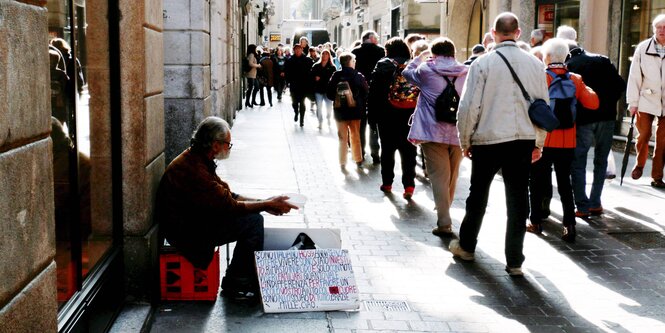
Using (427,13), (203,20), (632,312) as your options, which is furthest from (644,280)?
(427,13)

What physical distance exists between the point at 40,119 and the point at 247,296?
9.63ft

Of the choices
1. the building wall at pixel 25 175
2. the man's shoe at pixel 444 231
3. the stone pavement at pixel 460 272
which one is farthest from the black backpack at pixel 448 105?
the building wall at pixel 25 175

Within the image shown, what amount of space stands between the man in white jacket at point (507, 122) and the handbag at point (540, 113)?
31 mm

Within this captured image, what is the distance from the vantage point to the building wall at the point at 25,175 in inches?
102

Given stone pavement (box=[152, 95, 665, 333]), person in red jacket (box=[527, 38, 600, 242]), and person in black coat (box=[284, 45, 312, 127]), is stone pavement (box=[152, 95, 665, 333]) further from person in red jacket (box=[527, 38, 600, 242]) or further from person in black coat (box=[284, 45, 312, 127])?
person in black coat (box=[284, 45, 312, 127])

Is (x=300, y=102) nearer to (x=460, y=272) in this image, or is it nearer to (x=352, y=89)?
(x=352, y=89)

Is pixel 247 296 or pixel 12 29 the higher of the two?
pixel 12 29

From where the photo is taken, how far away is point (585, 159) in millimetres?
8625

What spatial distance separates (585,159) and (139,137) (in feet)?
16.1

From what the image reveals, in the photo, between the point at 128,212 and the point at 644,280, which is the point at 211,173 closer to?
the point at 128,212

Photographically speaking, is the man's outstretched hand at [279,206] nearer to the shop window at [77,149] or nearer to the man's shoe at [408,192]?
the shop window at [77,149]

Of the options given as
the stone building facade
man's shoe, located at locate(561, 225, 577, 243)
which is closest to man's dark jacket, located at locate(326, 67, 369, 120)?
man's shoe, located at locate(561, 225, 577, 243)

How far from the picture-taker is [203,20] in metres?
10.7

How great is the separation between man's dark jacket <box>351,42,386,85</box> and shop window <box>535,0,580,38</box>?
4.87m
